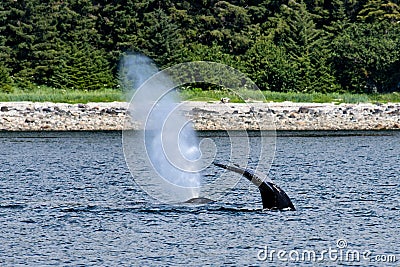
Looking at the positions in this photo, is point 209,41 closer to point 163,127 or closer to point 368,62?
point 368,62

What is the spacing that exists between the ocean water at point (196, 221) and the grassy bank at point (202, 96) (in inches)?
965

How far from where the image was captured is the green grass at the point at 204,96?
72062mm

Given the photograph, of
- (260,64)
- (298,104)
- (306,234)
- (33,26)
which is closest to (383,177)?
(306,234)

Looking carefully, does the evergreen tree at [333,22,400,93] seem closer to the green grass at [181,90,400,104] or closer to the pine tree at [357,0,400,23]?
the green grass at [181,90,400,104]

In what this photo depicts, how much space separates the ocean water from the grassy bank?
24.5 meters

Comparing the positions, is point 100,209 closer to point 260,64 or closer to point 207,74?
point 207,74

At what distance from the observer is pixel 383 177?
42250mm

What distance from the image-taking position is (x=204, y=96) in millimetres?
72188

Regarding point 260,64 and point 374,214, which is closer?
point 374,214

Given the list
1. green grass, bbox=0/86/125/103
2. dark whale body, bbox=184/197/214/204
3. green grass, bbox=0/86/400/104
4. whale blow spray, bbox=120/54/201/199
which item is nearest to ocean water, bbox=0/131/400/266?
dark whale body, bbox=184/197/214/204

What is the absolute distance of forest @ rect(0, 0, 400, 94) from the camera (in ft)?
265

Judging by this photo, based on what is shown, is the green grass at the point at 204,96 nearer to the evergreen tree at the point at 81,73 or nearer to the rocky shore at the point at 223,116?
the rocky shore at the point at 223,116

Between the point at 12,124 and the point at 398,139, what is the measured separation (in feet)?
79.9

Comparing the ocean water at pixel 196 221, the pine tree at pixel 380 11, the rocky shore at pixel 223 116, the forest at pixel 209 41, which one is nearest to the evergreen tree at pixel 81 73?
the forest at pixel 209 41
